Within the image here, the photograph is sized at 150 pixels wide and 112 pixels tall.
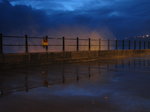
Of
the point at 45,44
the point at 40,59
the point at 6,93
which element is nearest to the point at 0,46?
Answer: the point at 40,59

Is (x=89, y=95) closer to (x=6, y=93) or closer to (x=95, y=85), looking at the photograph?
(x=95, y=85)

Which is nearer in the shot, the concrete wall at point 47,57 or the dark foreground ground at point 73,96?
the dark foreground ground at point 73,96

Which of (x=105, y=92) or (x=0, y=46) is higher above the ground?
(x=0, y=46)

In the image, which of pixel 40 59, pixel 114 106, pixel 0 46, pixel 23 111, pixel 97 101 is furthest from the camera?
pixel 40 59

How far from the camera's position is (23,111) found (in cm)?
503

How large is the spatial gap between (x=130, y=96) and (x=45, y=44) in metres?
10.8

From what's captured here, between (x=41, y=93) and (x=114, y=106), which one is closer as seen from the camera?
(x=114, y=106)

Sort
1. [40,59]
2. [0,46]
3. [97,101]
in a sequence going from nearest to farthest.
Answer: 1. [97,101]
2. [0,46]
3. [40,59]

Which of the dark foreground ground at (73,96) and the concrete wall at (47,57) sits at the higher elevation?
the concrete wall at (47,57)

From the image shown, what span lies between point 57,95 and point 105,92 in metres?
1.29

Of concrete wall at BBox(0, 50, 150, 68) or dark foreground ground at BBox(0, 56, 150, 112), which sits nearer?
dark foreground ground at BBox(0, 56, 150, 112)

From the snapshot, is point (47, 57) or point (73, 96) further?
point (47, 57)

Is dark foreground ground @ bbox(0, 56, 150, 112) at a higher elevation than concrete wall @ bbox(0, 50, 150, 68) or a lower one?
lower

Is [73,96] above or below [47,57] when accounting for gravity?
below
